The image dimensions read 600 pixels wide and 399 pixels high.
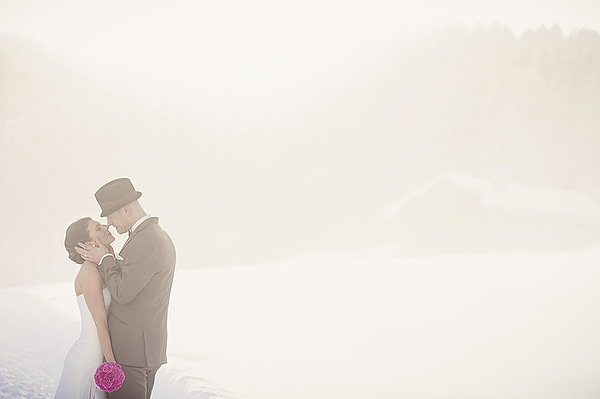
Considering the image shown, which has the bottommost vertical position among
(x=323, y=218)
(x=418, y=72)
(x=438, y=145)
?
(x=323, y=218)

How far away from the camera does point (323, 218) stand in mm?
61094

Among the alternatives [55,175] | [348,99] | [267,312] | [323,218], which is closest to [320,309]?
[267,312]

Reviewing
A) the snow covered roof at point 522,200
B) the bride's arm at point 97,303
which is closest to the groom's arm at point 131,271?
the bride's arm at point 97,303

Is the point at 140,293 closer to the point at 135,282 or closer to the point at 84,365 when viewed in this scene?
Result: the point at 135,282

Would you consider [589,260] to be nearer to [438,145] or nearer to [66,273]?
[66,273]

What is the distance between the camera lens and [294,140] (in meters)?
85.4

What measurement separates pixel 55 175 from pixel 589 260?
3954 cm

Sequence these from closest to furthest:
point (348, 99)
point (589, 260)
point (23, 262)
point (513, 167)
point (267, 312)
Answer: point (267, 312) < point (589, 260) < point (23, 262) < point (513, 167) < point (348, 99)

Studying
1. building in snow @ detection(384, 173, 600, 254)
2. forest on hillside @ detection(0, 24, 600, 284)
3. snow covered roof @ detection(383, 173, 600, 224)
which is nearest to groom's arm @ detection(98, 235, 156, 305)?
building in snow @ detection(384, 173, 600, 254)

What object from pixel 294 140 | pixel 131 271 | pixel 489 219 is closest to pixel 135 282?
pixel 131 271

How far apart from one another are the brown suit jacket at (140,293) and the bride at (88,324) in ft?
0.23

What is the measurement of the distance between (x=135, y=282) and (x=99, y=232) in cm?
52

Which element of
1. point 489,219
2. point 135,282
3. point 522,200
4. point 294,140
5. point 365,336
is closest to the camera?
point 135,282

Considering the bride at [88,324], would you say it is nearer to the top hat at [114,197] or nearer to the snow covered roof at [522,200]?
the top hat at [114,197]
